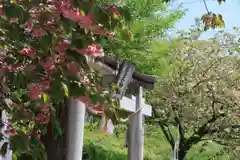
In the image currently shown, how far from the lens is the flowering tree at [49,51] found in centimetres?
189

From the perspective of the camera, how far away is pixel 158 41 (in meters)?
13.4

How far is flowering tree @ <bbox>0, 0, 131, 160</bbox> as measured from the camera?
1.89m

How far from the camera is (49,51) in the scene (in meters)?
2.02

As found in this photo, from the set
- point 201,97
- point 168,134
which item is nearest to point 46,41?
point 201,97

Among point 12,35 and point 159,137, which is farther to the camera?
point 159,137

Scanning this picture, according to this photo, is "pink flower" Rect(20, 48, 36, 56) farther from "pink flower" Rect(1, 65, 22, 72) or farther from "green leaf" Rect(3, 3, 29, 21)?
"green leaf" Rect(3, 3, 29, 21)

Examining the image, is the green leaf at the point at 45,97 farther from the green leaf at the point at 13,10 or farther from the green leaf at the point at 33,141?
the green leaf at the point at 13,10

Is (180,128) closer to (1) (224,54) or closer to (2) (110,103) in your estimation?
(1) (224,54)

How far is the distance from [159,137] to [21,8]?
13344 mm

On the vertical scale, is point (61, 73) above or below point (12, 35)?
below

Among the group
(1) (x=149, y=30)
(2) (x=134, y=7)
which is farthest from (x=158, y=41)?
(2) (x=134, y=7)

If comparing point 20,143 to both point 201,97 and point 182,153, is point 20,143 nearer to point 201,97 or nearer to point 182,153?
point 201,97

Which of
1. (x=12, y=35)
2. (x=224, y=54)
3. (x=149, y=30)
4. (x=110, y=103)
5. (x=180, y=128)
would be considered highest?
(x=149, y=30)

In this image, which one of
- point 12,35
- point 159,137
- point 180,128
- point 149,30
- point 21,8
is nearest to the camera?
point 21,8
